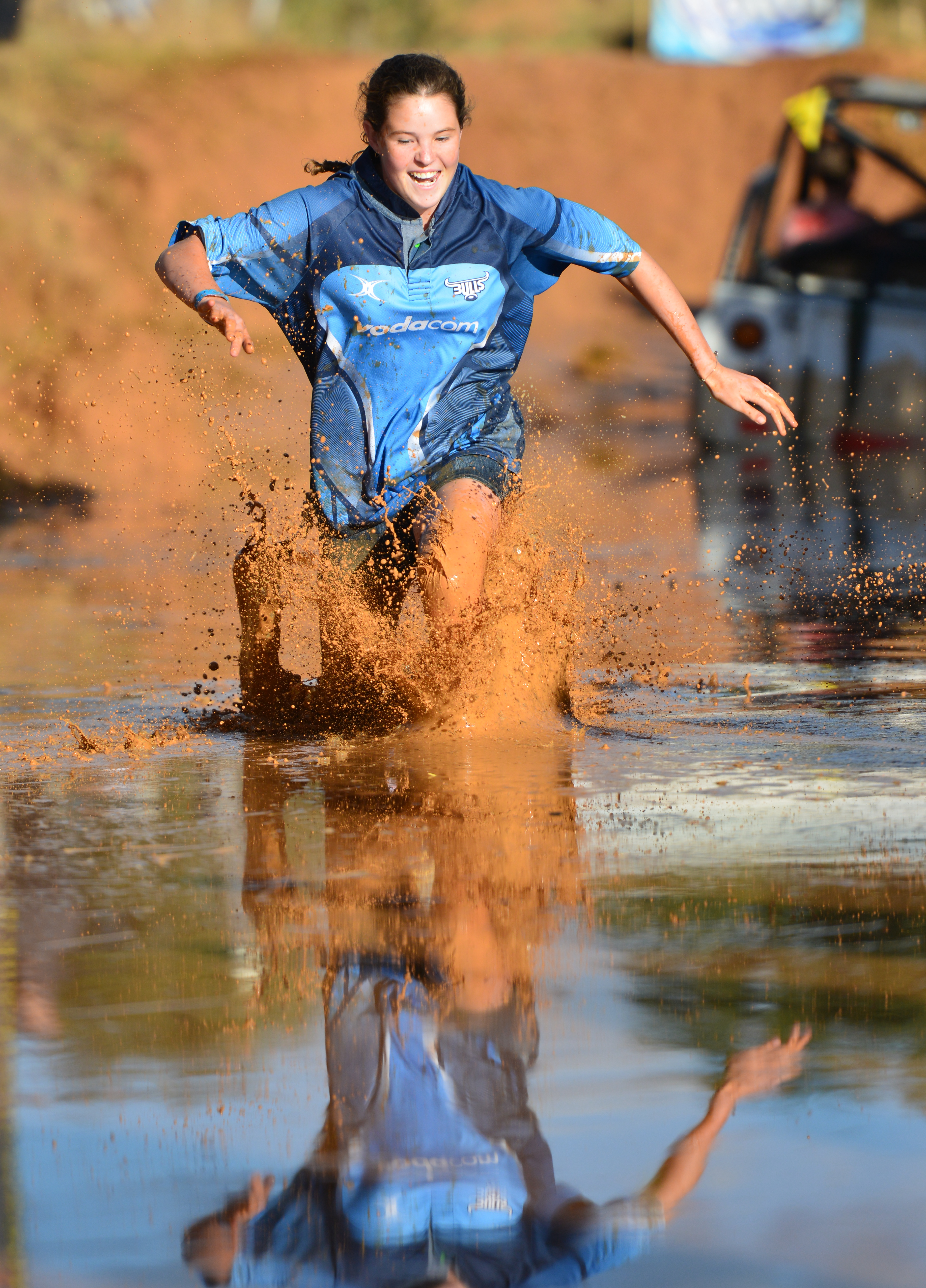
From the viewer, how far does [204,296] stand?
4.83 meters

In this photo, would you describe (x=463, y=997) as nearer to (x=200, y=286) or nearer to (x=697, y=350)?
(x=200, y=286)

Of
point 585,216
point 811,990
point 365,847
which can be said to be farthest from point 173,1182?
point 585,216

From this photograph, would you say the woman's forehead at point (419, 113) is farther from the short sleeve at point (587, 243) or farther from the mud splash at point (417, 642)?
the mud splash at point (417, 642)

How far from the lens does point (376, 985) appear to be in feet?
9.87

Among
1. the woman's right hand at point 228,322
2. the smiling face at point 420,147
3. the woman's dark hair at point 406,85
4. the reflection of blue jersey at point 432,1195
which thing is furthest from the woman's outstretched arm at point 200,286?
the reflection of blue jersey at point 432,1195

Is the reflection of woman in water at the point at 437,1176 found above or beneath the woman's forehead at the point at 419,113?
beneath

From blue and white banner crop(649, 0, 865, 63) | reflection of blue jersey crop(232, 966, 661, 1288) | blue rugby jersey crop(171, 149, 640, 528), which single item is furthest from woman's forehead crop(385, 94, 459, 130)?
blue and white banner crop(649, 0, 865, 63)

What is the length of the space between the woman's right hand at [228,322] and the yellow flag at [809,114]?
9.95m

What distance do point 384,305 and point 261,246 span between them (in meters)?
0.37

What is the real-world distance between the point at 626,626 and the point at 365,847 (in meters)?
3.52

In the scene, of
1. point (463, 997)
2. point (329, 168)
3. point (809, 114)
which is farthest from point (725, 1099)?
point (809, 114)

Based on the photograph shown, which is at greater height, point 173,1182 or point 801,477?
point 801,477

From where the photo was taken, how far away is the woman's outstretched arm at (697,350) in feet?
17.4

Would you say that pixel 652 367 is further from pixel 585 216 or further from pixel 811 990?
pixel 811 990
